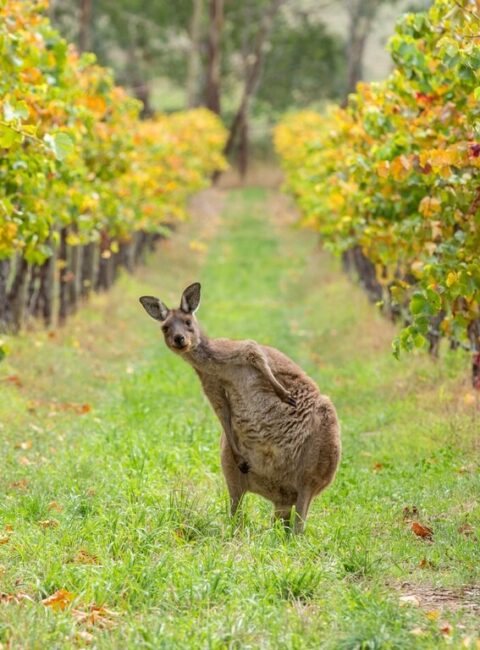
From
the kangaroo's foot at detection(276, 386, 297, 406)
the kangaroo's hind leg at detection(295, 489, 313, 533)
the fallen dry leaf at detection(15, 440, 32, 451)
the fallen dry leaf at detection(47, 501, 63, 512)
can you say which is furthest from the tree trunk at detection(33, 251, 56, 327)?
the kangaroo's hind leg at detection(295, 489, 313, 533)

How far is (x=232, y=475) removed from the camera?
7.36 meters

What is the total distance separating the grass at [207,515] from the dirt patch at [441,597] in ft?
0.06

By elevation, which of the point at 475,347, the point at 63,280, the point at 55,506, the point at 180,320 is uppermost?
the point at 180,320

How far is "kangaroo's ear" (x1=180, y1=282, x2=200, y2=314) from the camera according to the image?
7.37 meters

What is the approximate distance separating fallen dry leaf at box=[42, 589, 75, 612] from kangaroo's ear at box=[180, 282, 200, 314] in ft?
7.38

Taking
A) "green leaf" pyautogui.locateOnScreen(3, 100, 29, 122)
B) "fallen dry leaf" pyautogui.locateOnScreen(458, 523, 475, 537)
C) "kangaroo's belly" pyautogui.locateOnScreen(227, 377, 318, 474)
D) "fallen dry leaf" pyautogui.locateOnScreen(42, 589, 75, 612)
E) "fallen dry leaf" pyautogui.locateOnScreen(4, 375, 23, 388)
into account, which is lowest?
"fallen dry leaf" pyautogui.locateOnScreen(4, 375, 23, 388)

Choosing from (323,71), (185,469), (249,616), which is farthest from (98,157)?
(323,71)

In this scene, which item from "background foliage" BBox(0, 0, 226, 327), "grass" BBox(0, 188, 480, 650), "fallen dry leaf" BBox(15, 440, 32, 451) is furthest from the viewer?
"fallen dry leaf" BBox(15, 440, 32, 451)

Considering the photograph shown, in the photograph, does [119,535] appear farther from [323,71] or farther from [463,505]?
[323,71]

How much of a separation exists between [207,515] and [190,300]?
4.81 ft

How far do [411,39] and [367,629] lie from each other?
641 centimetres

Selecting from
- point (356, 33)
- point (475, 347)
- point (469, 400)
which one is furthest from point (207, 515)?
point (356, 33)

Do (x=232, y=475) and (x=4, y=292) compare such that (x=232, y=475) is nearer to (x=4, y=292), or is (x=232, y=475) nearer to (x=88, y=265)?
(x=4, y=292)

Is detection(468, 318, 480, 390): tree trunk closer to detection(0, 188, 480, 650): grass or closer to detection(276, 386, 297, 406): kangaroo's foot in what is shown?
detection(0, 188, 480, 650): grass
